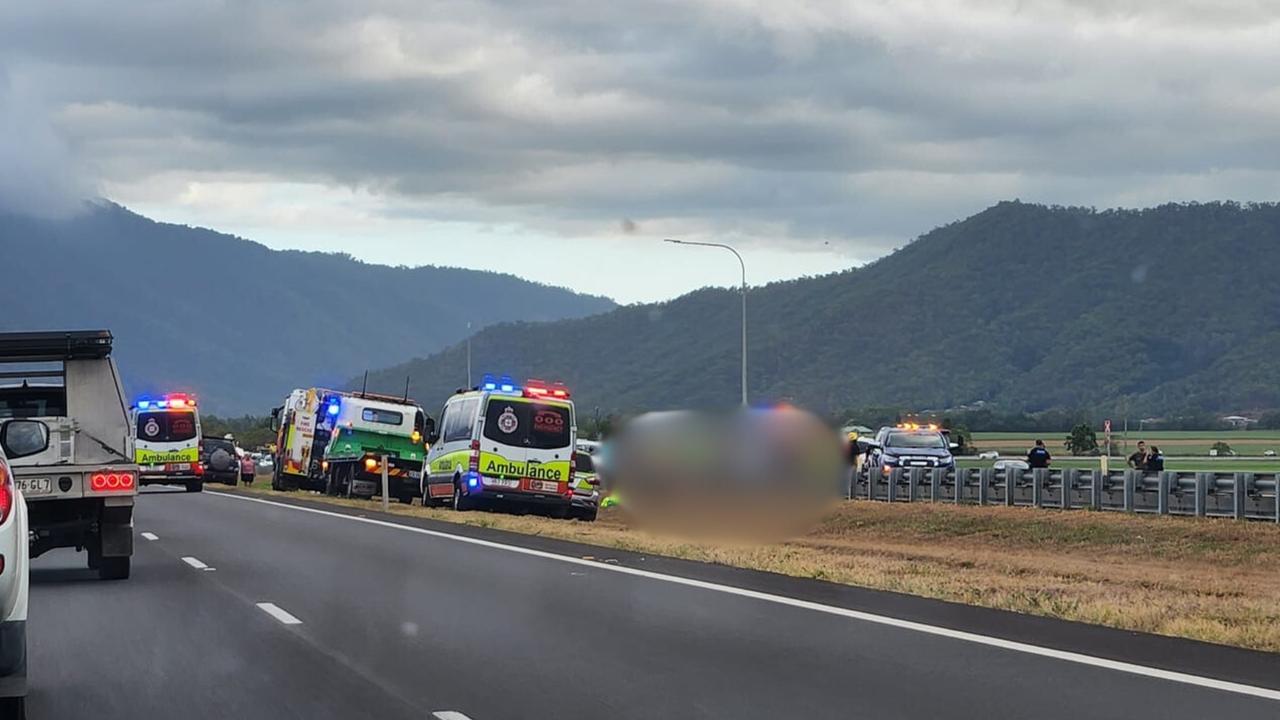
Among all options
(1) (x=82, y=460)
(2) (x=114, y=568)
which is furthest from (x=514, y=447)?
(1) (x=82, y=460)

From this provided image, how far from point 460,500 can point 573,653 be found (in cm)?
2580

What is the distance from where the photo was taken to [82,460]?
63.5 feet

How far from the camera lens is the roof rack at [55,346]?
19391mm

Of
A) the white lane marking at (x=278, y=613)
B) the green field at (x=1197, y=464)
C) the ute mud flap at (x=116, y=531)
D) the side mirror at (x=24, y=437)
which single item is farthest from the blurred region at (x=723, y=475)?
the green field at (x=1197, y=464)

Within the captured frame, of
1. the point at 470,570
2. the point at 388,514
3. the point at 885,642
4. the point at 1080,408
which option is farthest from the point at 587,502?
the point at 1080,408

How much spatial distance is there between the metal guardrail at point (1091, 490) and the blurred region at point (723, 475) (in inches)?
347

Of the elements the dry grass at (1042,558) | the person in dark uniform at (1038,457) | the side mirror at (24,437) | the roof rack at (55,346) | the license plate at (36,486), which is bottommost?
the dry grass at (1042,558)

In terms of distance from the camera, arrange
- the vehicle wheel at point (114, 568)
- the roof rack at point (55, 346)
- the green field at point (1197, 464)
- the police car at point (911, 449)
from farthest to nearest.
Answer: the green field at point (1197, 464)
the police car at point (911, 449)
the vehicle wheel at point (114, 568)
the roof rack at point (55, 346)

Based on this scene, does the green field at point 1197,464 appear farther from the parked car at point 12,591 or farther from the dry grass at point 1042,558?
the parked car at point 12,591

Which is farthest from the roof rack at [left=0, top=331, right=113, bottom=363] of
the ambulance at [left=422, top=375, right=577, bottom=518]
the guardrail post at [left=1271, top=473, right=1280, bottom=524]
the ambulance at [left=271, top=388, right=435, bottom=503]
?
the ambulance at [left=271, top=388, right=435, bottom=503]

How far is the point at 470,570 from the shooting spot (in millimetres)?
21156

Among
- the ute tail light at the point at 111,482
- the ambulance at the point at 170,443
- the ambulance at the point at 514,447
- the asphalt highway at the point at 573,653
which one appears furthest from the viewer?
the ambulance at the point at 170,443

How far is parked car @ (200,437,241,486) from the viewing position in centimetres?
6500

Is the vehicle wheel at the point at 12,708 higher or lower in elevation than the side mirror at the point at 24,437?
lower
